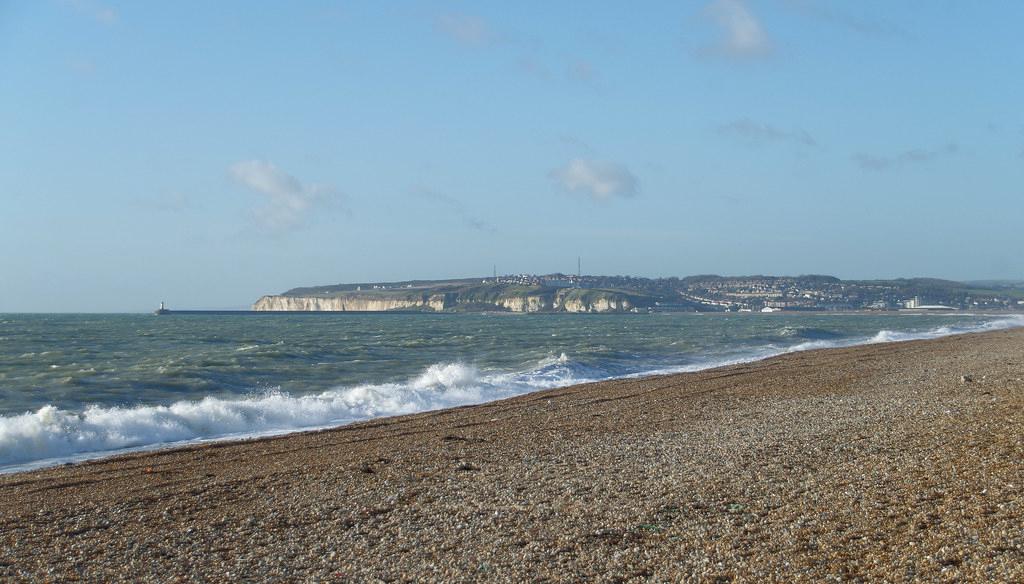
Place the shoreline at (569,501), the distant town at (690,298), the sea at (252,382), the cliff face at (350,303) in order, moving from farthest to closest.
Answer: the cliff face at (350,303), the distant town at (690,298), the sea at (252,382), the shoreline at (569,501)

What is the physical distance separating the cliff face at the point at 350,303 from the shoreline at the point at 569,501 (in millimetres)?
154274

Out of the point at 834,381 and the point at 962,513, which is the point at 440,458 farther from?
the point at 834,381

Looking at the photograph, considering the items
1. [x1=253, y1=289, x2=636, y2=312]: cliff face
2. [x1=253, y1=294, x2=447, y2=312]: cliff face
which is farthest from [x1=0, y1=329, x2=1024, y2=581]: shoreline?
[x1=253, y1=294, x2=447, y2=312]: cliff face

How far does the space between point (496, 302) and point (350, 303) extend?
36.6 meters

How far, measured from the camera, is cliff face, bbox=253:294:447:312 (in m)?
171

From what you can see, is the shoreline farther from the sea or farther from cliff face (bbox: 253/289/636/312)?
cliff face (bbox: 253/289/636/312)

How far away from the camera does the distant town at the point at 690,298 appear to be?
158m

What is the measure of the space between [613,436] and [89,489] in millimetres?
7206

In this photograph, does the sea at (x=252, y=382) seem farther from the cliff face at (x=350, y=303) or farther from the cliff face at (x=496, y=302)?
the cliff face at (x=350, y=303)

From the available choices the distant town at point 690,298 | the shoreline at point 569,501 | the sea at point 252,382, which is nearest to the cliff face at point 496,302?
the distant town at point 690,298

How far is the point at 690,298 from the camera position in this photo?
7205 inches

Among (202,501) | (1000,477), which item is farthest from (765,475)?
(202,501)

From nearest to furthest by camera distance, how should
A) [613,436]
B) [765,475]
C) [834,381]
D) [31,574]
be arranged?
[31,574] → [765,475] → [613,436] → [834,381]

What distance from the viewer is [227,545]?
797 cm
